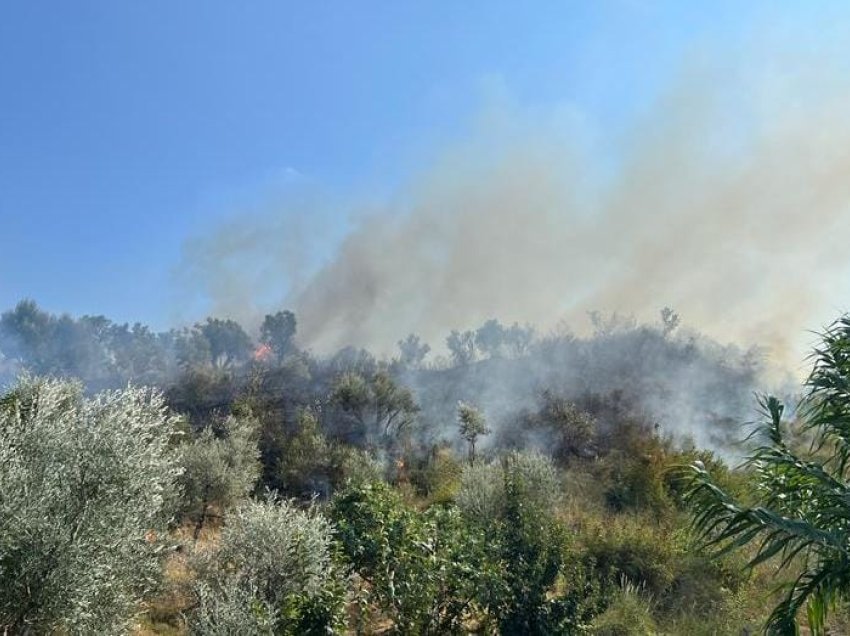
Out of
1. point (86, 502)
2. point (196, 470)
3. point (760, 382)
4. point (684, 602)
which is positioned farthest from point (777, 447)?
point (760, 382)

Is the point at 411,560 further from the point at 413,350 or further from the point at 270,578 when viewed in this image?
the point at 413,350

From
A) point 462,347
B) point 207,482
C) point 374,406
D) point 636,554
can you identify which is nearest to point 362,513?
point 636,554

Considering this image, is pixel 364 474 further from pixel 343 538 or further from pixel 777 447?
pixel 777 447

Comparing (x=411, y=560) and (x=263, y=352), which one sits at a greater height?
(x=263, y=352)

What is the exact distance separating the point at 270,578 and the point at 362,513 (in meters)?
2.41

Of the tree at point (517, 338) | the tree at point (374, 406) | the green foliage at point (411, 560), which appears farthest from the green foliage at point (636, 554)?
the tree at point (517, 338)

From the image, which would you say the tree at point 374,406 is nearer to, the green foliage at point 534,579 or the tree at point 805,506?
the green foliage at point 534,579

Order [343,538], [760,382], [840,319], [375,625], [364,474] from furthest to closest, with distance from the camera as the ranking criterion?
[760,382]
[364,474]
[375,625]
[343,538]
[840,319]

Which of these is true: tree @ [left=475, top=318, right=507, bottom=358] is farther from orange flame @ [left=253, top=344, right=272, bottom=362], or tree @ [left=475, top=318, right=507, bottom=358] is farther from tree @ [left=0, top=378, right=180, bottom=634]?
tree @ [left=0, top=378, right=180, bottom=634]

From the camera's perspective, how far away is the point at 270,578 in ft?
41.1

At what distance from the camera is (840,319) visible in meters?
9.53

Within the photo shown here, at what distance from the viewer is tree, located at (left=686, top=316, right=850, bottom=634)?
799cm

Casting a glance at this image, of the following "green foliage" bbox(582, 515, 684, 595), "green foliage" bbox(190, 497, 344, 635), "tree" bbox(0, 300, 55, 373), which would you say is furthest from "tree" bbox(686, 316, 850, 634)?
"tree" bbox(0, 300, 55, 373)

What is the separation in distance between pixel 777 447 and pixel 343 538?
893 centimetres
